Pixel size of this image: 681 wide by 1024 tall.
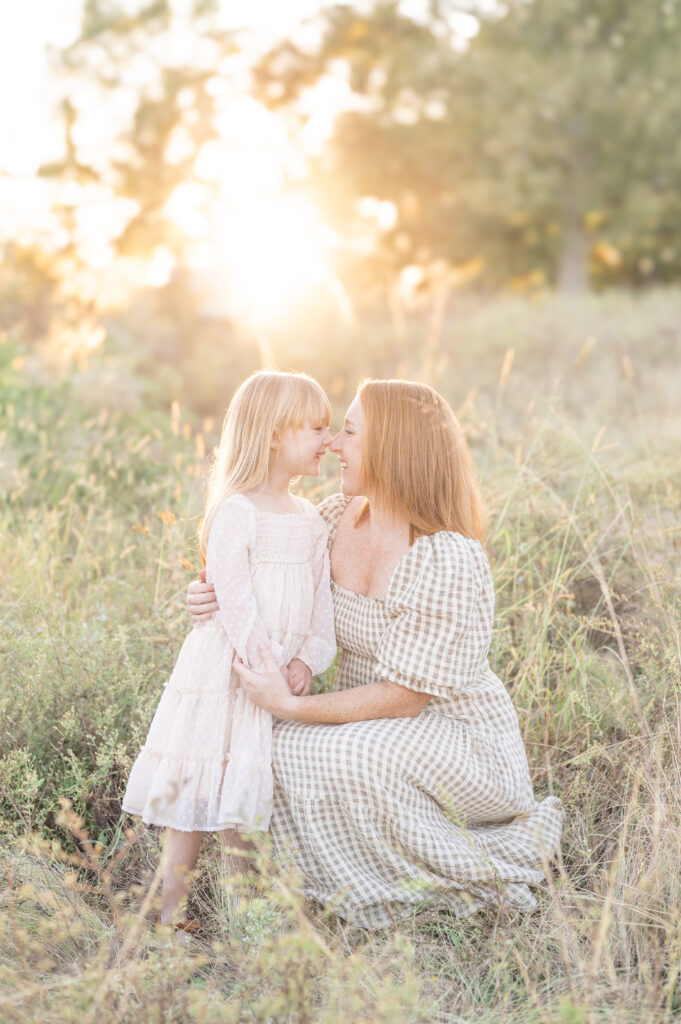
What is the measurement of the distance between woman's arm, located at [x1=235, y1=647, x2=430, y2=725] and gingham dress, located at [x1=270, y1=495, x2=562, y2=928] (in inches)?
1.1

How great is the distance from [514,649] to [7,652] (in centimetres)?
169

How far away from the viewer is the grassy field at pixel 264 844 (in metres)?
1.88

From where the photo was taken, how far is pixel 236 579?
243 cm

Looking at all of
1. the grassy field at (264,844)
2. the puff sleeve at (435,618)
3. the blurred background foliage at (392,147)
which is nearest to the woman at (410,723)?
the puff sleeve at (435,618)

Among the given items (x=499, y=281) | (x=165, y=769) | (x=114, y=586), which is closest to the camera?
(x=165, y=769)

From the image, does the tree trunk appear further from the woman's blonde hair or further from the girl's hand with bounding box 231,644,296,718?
the girl's hand with bounding box 231,644,296,718

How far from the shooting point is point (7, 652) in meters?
3.03

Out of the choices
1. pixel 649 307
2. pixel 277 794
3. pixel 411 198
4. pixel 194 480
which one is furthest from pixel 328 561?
pixel 411 198

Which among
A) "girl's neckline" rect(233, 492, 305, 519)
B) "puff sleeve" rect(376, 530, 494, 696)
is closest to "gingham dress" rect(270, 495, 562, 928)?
"puff sleeve" rect(376, 530, 494, 696)

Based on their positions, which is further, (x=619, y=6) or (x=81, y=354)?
(x=619, y=6)

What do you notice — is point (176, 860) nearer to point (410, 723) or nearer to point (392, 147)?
point (410, 723)

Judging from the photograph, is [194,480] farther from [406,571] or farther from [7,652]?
[406,571]

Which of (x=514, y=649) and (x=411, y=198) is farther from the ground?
(x=411, y=198)

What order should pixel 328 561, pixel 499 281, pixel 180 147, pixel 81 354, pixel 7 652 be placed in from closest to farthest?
pixel 328 561 < pixel 7 652 < pixel 81 354 < pixel 180 147 < pixel 499 281
